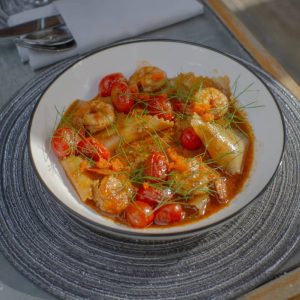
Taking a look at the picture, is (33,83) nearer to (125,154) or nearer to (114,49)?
(114,49)

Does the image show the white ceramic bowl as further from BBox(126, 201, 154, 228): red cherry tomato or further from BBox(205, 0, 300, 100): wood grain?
BBox(205, 0, 300, 100): wood grain

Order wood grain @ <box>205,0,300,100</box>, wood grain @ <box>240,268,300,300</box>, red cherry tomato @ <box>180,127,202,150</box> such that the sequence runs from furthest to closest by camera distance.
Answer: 1. wood grain @ <box>205,0,300,100</box>
2. red cherry tomato @ <box>180,127,202,150</box>
3. wood grain @ <box>240,268,300,300</box>

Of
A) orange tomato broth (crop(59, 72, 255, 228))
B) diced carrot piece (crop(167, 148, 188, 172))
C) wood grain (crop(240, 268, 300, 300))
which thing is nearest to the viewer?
wood grain (crop(240, 268, 300, 300))

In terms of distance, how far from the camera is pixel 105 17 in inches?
97.7

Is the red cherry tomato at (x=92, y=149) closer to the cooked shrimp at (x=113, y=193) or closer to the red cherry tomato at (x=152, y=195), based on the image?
the cooked shrimp at (x=113, y=193)

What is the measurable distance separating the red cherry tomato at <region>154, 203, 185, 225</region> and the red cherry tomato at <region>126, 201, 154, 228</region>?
0.03 m

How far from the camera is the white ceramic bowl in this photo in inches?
60.4

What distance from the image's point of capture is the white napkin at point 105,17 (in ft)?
7.74

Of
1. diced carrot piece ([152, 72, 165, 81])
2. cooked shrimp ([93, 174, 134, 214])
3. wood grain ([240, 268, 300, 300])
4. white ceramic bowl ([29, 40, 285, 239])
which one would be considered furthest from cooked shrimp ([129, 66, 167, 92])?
wood grain ([240, 268, 300, 300])

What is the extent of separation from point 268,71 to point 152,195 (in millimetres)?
1007

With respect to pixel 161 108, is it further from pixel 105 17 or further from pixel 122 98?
pixel 105 17

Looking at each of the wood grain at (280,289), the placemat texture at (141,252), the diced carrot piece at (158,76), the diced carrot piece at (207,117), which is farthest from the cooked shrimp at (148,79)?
the wood grain at (280,289)

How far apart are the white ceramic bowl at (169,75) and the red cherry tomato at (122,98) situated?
0.18 m

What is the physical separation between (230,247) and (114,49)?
1.06 metres
